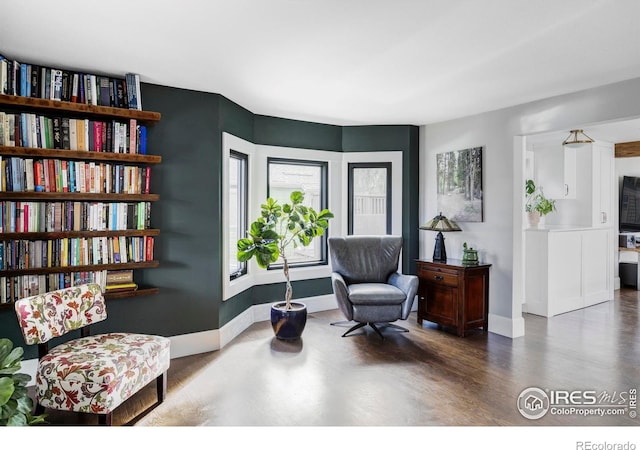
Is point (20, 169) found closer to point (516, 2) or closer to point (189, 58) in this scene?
point (189, 58)

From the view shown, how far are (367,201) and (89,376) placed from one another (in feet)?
12.3

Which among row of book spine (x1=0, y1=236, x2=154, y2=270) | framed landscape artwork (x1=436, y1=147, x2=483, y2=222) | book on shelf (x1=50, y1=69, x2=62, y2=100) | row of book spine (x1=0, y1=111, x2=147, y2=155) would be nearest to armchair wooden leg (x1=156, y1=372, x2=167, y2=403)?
row of book spine (x1=0, y1=236, x2=154, y2=270)

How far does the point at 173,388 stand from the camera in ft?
9.41

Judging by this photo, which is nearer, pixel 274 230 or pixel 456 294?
pixel 274 230

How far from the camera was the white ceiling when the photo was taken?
217 centimetres

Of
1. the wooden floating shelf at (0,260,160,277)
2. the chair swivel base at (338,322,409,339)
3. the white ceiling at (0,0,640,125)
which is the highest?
the white ceiling at (0,0,640,125)

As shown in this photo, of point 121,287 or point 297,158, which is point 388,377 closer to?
point 121,287

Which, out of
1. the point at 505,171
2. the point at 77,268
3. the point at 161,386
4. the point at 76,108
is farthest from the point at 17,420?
the point at 505,171

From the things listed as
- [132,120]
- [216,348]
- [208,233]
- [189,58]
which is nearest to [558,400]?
[216,348]

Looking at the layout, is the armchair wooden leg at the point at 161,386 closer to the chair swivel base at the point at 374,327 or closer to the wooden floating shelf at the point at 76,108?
the chair swivel base at the point at 374,327

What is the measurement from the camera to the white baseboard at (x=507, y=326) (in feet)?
13.4

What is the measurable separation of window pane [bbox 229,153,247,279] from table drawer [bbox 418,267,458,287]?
2011 millimetres

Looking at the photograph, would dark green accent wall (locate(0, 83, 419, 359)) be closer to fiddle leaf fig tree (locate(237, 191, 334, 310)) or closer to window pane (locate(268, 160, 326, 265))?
fiddle leaf fig tree (locate(237, 191, 334, 310))

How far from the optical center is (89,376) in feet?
7.05
